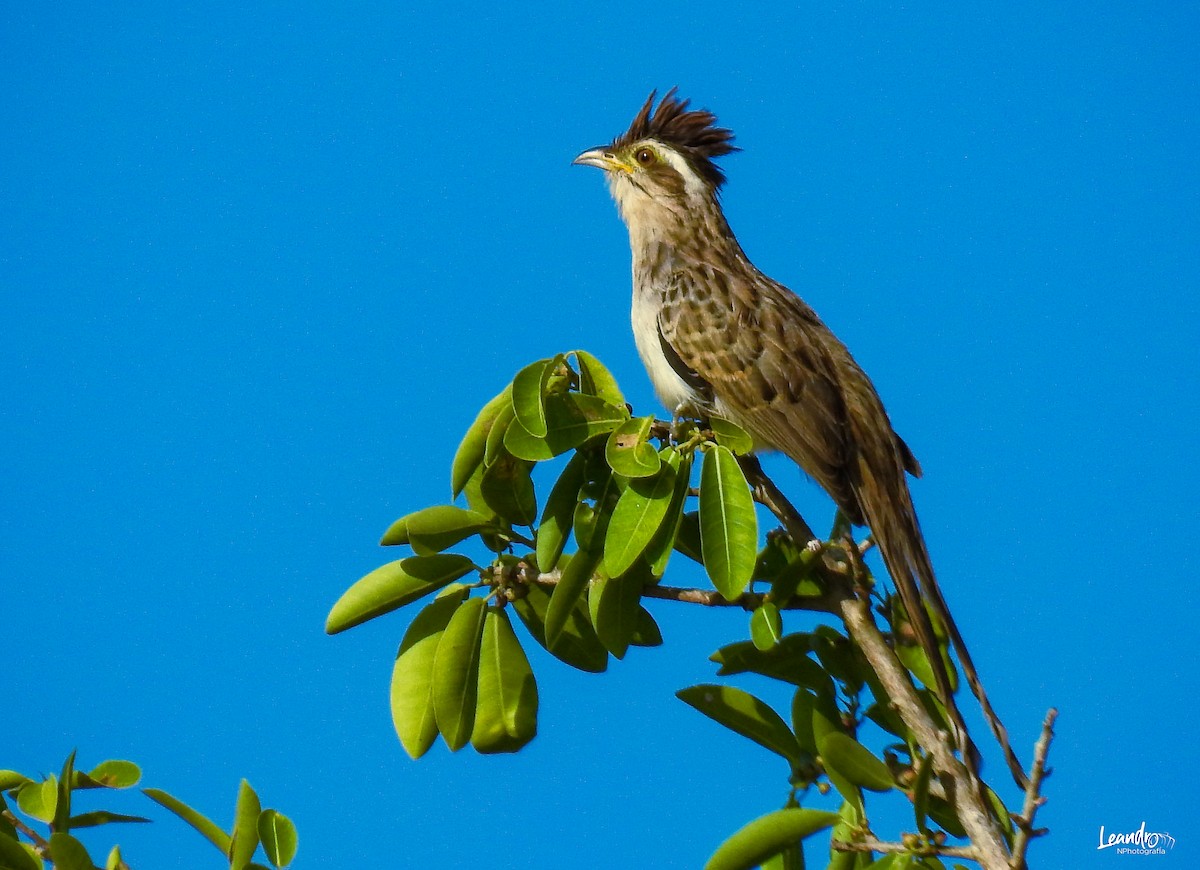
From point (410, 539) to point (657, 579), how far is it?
0.75m

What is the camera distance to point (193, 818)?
3422 mm

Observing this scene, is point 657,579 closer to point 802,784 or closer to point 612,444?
point 612,444

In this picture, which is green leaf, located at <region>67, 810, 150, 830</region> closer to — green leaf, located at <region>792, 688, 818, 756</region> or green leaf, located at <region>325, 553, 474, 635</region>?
green leaf, located at <region>325, 553, 474, 635</region>

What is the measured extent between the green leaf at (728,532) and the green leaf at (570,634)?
1.95 feet

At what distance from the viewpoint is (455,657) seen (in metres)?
3.71

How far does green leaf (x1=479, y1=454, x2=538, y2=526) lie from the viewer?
3.78m

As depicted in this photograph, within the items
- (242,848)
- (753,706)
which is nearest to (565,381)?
(753,706)

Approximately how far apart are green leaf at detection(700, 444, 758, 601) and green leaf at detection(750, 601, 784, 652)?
14 cm

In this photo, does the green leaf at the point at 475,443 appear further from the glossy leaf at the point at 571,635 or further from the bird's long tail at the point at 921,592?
the bird's long tail at the point at 921,592

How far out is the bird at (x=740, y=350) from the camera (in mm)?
4840

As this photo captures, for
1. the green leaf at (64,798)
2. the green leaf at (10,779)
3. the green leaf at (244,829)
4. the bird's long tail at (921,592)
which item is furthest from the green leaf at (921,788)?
the green leaf at (10,779)

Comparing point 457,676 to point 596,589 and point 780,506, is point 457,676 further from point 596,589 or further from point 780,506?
point 780,506

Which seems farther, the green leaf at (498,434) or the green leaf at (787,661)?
the green leaf at (787,661)

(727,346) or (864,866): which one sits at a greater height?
(727,346)
